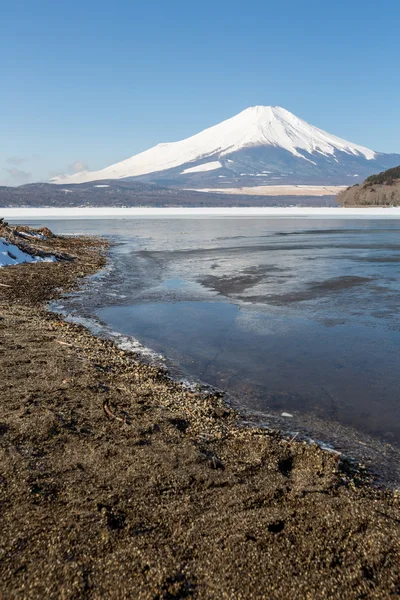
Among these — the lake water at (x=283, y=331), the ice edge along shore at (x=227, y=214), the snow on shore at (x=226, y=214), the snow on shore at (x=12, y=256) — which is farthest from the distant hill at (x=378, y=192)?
the snow on shore at (x=12, y=256)

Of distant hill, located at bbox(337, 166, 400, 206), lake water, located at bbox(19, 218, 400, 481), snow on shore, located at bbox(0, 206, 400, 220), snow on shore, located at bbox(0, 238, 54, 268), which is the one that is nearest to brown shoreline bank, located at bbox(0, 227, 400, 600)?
lake water, located at bbox(19, 218, 400, 481)

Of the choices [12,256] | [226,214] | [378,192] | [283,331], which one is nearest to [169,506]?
[283,331]

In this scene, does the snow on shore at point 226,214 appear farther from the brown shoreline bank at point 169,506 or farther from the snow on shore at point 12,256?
the brown shoreline bank at point 169,506

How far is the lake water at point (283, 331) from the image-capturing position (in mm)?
5953

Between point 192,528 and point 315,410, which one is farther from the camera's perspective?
point 315,410

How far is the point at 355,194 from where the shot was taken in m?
97.5

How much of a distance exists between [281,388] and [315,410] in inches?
31.9

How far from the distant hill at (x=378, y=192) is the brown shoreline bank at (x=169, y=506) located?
94.6 metres

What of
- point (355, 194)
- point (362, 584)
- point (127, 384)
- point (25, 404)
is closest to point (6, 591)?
point (362, 584)

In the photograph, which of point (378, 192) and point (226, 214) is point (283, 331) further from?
point (378, 192)

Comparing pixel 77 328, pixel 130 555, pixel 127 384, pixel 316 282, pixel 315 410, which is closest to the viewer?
pixel 130 555

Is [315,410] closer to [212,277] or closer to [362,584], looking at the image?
[362,584]

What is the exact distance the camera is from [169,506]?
147 inches

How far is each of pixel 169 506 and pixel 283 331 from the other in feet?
21.3
